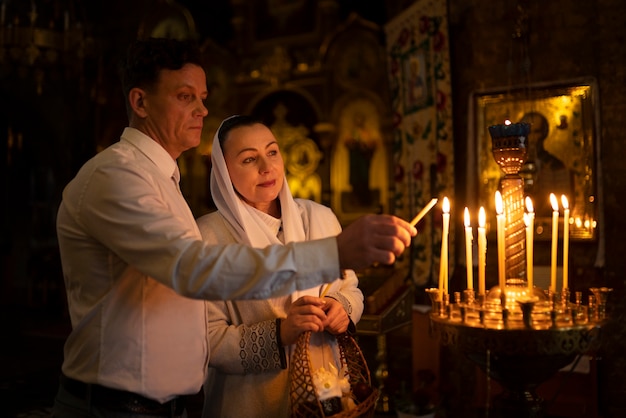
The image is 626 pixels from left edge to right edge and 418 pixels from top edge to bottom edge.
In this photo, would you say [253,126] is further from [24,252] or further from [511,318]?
[24,252]

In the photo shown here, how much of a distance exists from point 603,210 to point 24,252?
992 centimetres

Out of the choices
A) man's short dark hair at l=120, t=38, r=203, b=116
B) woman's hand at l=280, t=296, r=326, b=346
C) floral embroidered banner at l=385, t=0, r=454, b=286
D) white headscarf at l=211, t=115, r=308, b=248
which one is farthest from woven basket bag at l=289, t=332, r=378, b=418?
floral embroidered banner at l=385, t=0, r=454, b=286

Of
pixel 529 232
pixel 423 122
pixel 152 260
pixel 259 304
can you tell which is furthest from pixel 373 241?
pixel 423 122

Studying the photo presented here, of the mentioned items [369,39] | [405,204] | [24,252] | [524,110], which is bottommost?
[24,252]

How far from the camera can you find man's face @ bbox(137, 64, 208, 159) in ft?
6.06

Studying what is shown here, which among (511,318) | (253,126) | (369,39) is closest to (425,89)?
→ (369,39)

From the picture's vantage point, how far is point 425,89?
5.51m

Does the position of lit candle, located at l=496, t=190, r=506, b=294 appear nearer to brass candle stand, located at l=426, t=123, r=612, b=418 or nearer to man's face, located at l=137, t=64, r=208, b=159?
brass candle stand, located at l=426, t=123, r=612, b=418

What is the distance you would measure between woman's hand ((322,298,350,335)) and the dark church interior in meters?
0.29

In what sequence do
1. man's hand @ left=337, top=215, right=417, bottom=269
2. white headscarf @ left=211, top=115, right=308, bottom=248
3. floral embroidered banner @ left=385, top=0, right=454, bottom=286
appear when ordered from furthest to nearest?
floral embroidered banner @ left=385, top=0, right=454, bottom=286 < white headscarf @ left=211, top=115, right=308, bottom=248 < man's hand @ left=337, top=215, right=417, bottom=269

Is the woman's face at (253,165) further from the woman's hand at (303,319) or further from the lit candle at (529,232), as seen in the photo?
the lit candle at (529,232)

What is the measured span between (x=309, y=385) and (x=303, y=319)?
0.74ft

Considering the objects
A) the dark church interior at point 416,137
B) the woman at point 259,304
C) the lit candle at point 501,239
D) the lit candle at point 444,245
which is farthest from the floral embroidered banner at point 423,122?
the lit candle at point 501,239

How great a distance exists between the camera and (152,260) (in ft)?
5.06
